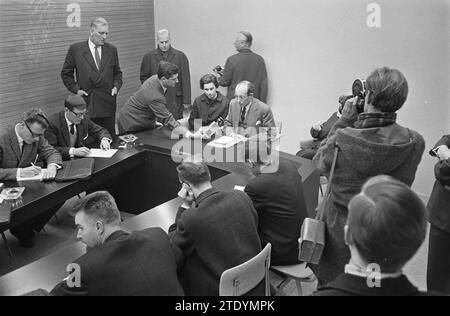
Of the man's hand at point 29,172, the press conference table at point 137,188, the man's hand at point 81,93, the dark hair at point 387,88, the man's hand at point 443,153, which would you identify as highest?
the dark hair at point 387,88

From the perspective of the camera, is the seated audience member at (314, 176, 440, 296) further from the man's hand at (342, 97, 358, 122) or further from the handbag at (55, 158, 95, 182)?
the handbag at (55, 158, 95, 182)

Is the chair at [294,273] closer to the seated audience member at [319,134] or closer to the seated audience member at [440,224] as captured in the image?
the seated audience member at [440,224]

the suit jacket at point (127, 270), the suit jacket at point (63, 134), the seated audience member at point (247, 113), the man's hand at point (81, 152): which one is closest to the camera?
the suit jacket at point (127, 270)

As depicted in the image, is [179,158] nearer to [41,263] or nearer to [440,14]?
[41,263]

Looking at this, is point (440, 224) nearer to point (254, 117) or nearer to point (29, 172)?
point (254, 117)

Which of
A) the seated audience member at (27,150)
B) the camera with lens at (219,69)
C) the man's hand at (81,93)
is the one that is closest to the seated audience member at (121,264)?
the seated audience member at (27,150)

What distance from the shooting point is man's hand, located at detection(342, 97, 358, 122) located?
2.48 meters

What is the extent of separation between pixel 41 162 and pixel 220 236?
7.36 feet

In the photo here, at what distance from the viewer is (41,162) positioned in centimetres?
414

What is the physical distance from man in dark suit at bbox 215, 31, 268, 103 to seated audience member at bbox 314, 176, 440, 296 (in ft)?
16.0

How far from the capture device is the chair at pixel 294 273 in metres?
2.95

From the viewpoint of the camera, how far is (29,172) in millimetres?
3842

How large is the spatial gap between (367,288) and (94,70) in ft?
15.8

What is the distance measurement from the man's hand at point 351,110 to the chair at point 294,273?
966 millimetres
